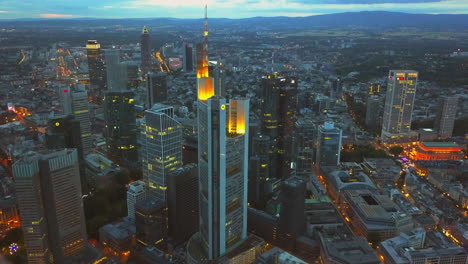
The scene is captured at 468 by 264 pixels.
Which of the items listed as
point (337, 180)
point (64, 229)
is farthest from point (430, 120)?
point (64, 229)

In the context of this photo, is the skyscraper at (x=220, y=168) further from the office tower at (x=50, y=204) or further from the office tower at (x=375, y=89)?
the office tower at (x=375, y=89)

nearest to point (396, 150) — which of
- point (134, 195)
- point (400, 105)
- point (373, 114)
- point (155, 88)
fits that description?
point (400, 105)

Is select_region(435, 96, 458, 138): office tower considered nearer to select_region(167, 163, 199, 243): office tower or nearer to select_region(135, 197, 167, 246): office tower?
select_region(167, 163, 199, 243): office tower

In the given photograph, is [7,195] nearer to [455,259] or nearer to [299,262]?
[299,262]

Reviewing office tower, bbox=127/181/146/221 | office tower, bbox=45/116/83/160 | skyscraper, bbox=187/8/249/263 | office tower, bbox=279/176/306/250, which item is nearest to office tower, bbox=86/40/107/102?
office tower, bbox=45/116/83/160

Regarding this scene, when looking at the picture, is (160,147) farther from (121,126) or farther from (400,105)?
(400,105)

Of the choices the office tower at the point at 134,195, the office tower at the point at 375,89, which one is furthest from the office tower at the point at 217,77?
the office tower at the point at 375,89

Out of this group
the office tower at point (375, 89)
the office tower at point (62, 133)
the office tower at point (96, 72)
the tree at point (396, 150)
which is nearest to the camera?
the office tower at point (62, 133)
